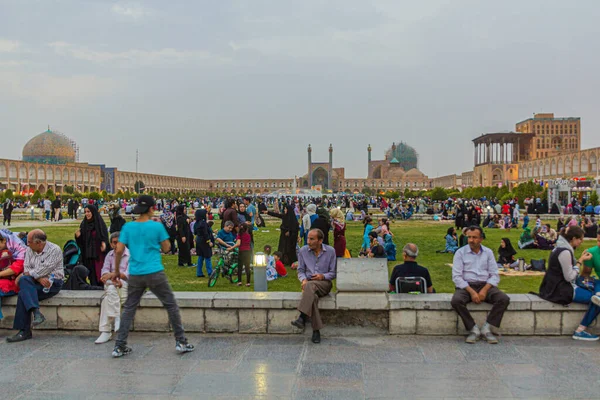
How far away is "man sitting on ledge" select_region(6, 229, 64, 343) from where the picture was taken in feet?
13.7

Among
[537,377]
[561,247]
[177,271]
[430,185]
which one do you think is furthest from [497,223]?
[430,185]

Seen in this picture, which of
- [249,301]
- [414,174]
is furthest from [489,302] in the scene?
[414,174]

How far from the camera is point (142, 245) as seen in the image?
3.74 metres

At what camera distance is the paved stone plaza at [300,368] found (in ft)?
10.1

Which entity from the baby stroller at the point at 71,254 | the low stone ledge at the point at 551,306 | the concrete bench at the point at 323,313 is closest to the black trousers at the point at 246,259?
the baby stroller at the point at 71,254

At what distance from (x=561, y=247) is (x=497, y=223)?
48.3 ft

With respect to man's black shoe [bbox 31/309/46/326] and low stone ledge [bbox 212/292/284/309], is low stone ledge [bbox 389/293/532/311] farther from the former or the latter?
man's black shoe [bbox 31/309/46/326]

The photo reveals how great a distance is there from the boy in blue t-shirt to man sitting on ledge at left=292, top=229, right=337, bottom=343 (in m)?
0.93

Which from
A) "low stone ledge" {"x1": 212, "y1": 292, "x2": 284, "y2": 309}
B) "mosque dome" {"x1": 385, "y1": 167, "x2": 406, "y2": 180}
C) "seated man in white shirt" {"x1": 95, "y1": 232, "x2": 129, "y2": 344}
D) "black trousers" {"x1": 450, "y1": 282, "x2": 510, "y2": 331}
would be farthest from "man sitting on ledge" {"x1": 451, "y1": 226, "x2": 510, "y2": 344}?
"mosque dome" {"x1": 385, "y1": 167, "x2": 406, "y2": 180}

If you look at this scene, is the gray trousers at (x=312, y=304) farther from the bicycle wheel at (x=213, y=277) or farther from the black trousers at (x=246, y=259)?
the bicycle wheel at (x=213, y=277)

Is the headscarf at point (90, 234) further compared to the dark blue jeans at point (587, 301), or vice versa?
the headscarf at point (90, 234)

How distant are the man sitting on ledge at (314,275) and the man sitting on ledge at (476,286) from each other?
1016 millimetres

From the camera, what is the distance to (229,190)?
10969 cm

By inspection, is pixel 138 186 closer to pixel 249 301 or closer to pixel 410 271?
pixel 249 301
